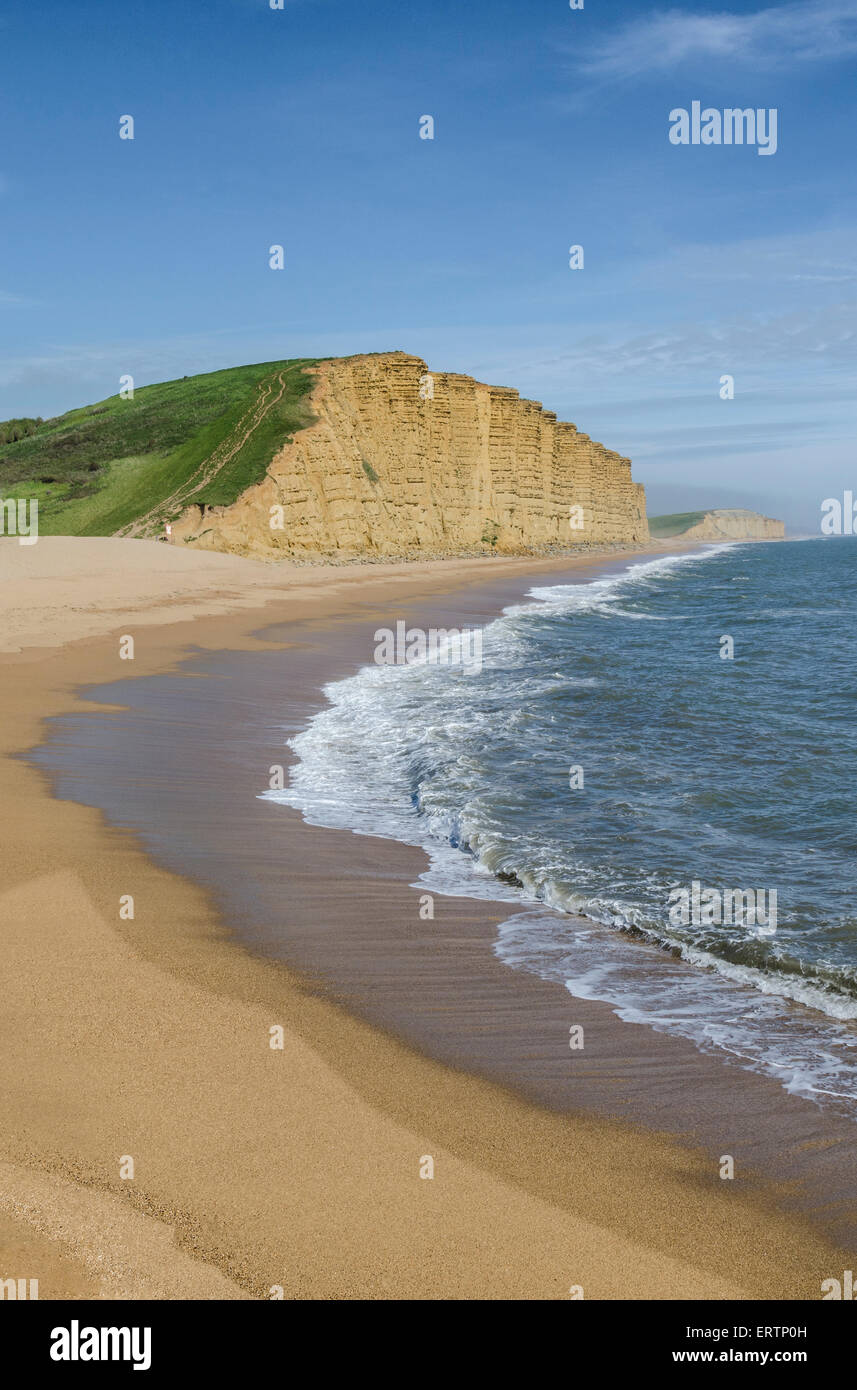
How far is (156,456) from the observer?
57.9 m

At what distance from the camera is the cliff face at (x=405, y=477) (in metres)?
45.8

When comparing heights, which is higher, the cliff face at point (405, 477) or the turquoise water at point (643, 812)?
the cliff face at point (405, 477)

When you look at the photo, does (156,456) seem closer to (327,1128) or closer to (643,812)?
(643,812)

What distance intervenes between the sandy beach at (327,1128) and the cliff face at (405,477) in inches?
1493

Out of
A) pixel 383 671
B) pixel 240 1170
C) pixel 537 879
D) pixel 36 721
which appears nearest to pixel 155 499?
pixel 383 671

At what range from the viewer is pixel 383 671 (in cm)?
1792

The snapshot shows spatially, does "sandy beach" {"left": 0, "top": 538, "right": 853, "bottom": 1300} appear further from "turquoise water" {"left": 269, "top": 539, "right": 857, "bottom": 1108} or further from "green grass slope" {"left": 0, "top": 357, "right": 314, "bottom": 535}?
"green grass slope" {"left": 0, "top": 357, "right": 314, "bottom": 535}

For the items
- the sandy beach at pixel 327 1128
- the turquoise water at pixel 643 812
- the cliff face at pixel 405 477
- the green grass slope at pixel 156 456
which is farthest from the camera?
the green grass slope at pixel 156 456

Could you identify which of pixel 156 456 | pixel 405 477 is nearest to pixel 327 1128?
pixel 405 477

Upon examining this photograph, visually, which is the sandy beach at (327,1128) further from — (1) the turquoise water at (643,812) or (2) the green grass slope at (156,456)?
(2) the green grass slope at (156,456)

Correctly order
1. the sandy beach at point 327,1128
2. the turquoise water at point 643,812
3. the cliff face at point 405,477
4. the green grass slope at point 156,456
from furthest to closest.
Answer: the green grass slope at point 156,456 → the cliff face at point 405,477 → the turquoise water at point 643,812 → the sandy beach at point 327,1128

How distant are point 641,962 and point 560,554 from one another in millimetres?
74494

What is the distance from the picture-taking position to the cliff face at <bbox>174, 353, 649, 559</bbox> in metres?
45.8

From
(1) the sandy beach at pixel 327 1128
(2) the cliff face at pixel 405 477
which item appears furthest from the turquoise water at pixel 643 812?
(2) the cliff face at pixel 405 477
